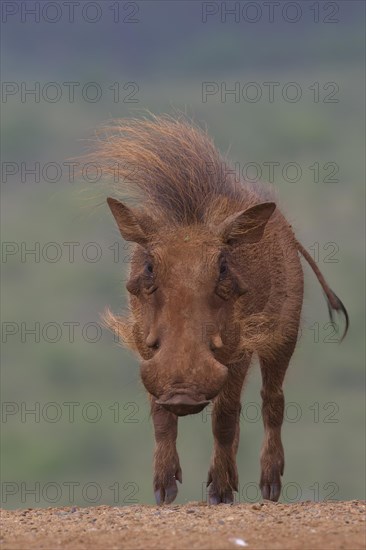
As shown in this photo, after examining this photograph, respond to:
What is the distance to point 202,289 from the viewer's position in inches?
293

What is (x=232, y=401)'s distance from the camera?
8352 mm

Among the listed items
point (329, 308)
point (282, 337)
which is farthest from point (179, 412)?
point (329, 308)

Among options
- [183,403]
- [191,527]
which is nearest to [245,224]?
[183,403]

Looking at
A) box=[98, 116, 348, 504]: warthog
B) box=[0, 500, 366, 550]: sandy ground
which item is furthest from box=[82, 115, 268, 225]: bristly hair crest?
box=[0, 500, 366, 550]: sandy ground

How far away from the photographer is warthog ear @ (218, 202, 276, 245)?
7.81 meters

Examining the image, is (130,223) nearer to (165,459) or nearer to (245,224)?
(245,224)

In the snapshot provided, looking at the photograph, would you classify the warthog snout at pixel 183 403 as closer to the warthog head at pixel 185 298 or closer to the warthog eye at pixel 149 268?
the warthog head at pixel 185 298

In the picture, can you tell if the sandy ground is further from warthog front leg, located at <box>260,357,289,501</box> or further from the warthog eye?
the warthog eye

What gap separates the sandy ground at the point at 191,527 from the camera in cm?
616

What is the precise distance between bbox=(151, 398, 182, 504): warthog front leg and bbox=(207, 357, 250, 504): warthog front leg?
0.92 ft

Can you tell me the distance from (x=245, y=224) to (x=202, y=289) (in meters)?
0.63

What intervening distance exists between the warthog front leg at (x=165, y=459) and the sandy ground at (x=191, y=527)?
173 millimetres

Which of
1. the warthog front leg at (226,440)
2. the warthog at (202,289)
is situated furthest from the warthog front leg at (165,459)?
the warthog front leg at (226,440)

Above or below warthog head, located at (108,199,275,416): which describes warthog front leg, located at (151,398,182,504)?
below
